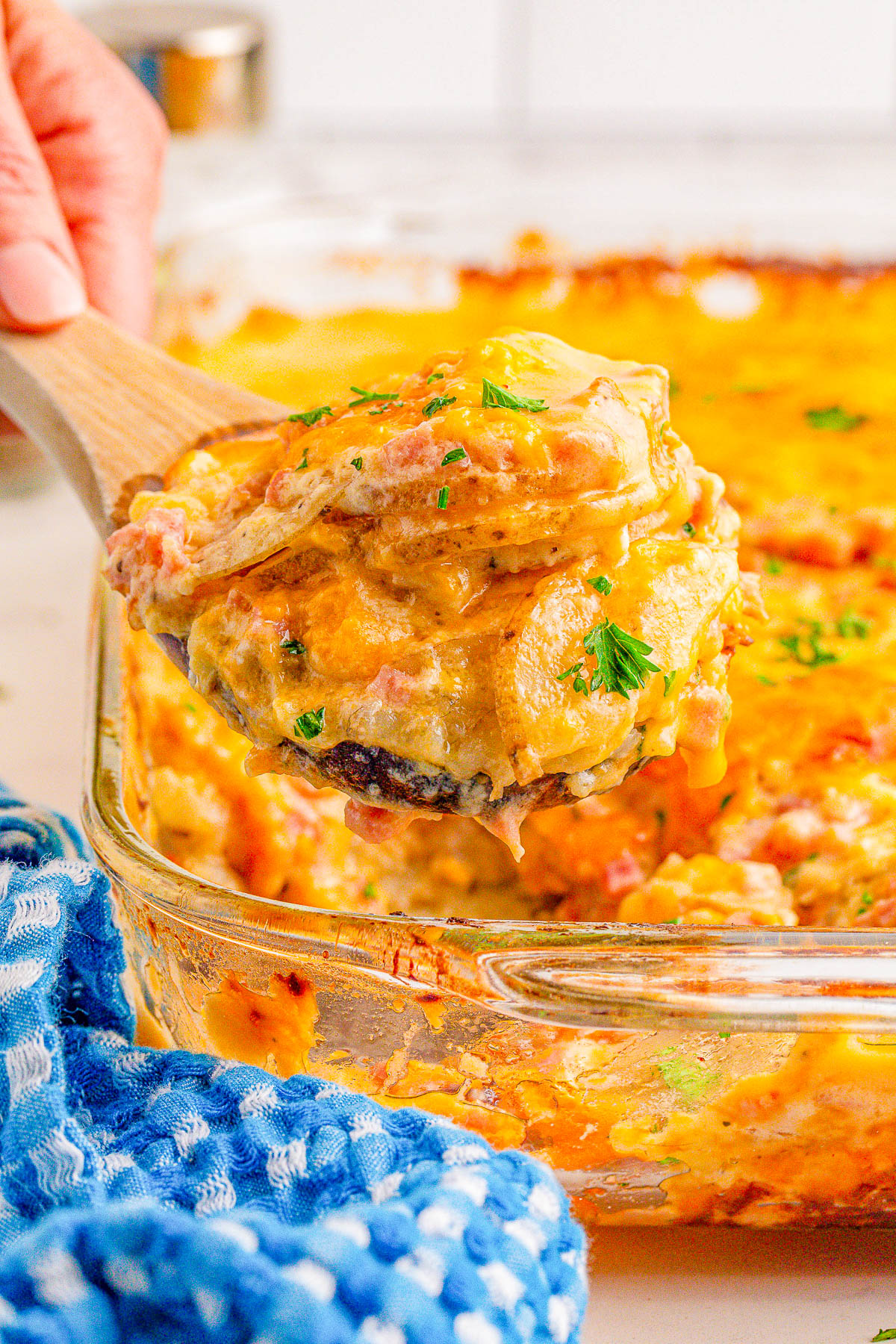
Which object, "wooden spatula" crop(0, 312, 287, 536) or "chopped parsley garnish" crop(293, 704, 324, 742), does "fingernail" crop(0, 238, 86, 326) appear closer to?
"wooden spatula" crop(0, 312, 287, 536)

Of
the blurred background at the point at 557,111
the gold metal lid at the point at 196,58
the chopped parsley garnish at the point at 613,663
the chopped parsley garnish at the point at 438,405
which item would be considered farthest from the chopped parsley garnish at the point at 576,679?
the gold metal lid at the point at 196,58

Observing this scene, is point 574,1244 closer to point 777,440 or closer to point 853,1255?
point 853,1255

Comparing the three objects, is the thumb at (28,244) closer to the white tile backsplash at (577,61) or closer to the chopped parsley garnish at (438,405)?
the chopped parsley garnish at (438,405)

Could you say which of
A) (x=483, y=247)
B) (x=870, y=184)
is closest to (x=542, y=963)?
(x=483, y=247)

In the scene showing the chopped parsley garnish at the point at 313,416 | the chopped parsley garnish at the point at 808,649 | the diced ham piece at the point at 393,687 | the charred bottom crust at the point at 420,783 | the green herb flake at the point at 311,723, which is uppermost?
the chopped parsley garnish at the point at 313,416

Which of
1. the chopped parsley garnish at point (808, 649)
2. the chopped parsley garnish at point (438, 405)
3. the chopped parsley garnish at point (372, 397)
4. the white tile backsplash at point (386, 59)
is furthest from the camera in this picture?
the white tile backsplash at point (386, 59)

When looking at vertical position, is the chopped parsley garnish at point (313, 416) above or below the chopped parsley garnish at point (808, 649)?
above
